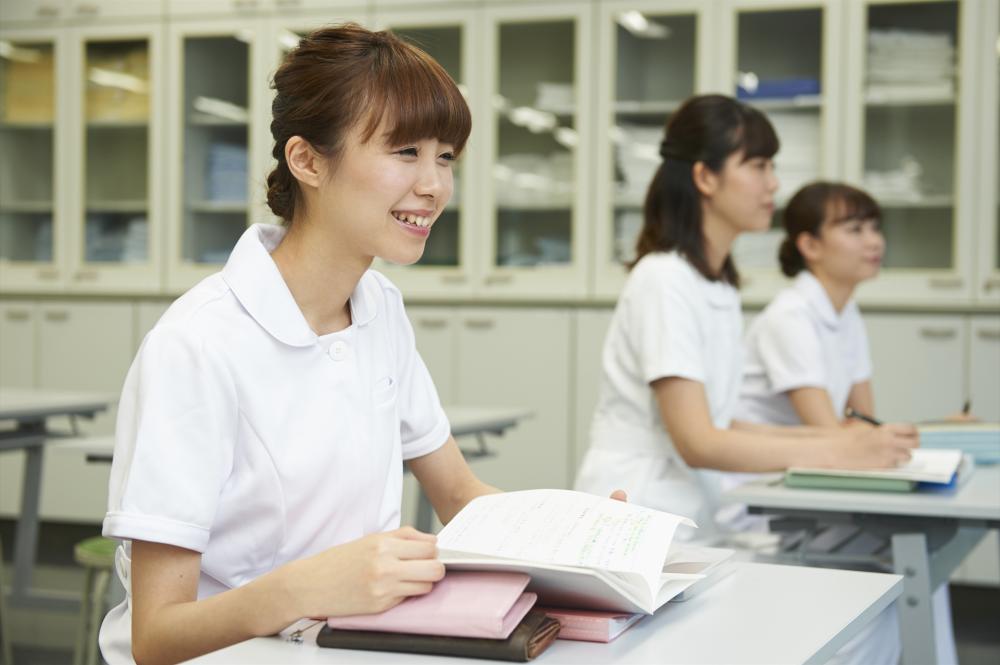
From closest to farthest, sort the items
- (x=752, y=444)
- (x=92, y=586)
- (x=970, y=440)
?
(x=752, y=444) < (x=970, y=440) < (x=92, y=586)

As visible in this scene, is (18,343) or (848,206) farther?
(18,343)

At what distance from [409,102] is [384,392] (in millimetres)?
328

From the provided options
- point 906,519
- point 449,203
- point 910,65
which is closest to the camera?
point 906,519

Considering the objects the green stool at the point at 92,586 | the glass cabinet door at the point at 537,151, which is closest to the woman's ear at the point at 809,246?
the glass cabinet door at the point at 537,151

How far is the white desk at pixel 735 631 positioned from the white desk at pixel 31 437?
7.55ft

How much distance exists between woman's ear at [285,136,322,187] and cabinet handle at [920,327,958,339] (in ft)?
10.0

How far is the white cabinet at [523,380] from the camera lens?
4.30 meters

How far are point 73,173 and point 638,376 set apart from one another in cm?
347

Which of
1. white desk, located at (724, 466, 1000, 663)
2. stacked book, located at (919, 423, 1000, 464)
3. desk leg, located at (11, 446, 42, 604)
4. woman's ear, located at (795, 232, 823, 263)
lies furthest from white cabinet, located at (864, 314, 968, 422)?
desk leg, located at (11, 446, 42, 604)

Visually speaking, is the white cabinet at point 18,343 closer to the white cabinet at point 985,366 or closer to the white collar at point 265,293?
the white cabinet at point 985,366

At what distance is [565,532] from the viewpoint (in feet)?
3.27

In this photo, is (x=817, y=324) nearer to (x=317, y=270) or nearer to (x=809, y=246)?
(x=809, y=246)

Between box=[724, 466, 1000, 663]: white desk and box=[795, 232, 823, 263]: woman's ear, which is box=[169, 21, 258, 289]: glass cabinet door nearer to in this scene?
box=[795, 232, 823, 263]: woman's ear

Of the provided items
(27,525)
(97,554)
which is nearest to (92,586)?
(97,554)
